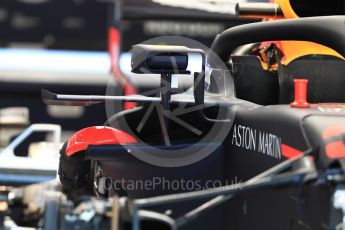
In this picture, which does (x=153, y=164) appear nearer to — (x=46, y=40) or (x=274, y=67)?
(x=274, y=67)

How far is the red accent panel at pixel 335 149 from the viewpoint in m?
0.99

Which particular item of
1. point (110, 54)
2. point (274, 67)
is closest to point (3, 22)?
point (110, 54)

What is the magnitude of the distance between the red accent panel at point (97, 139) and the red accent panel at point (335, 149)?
515mm

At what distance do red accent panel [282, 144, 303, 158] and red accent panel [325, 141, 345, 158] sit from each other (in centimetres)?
9

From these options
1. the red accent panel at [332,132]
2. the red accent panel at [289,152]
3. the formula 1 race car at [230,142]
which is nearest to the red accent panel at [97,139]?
the formula 1 race car at [230,142]

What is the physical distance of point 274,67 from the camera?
66.7 inches

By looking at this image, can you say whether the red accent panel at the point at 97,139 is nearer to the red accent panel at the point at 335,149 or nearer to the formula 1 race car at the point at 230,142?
the formula 1 race car at the point at 230,142

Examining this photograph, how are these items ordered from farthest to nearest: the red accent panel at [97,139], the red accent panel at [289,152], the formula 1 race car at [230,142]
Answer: the red accent panel at [97,139] → the red accent panel at [289,152] → the formula 1 race car at [230,142]

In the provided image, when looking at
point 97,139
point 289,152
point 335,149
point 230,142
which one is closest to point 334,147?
point 335,149

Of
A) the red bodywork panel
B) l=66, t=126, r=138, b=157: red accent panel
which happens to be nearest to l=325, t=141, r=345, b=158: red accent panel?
the red bodywork panel

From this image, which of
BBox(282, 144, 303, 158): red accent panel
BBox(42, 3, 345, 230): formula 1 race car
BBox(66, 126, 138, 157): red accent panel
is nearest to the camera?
BBox(42, 3, 345, 230): formula 1 race car

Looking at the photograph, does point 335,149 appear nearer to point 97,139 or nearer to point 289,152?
point 289,152

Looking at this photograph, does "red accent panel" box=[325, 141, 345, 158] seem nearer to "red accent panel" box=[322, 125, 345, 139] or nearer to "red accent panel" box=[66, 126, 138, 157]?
"red accent panel" box=[322, 125, 345, 139]

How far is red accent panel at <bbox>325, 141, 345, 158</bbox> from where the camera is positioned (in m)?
0.99
